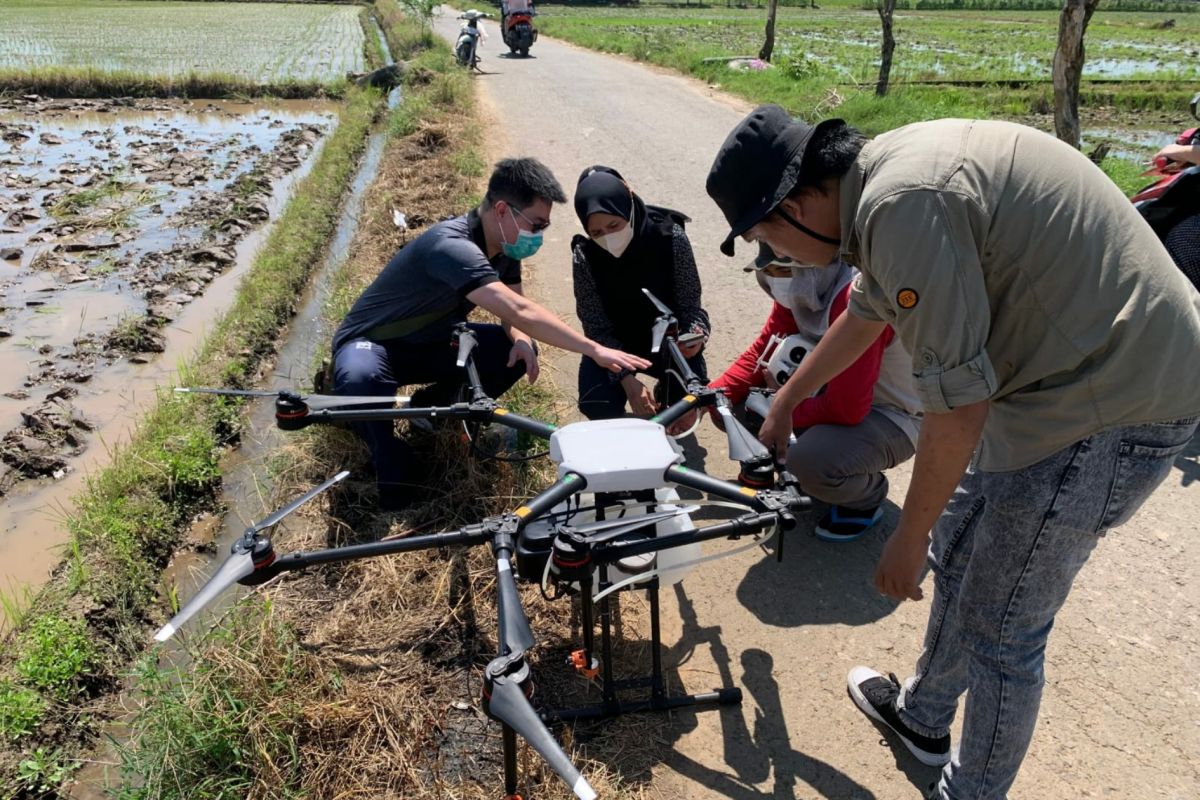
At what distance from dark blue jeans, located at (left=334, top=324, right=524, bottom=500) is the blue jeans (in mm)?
2474

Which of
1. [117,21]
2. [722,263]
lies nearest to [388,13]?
[117,21]

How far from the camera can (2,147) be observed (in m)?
12.3

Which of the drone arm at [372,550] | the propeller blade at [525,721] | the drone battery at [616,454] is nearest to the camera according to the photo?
the propeller blade at [525,721]

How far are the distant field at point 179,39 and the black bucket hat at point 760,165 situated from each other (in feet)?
58.7

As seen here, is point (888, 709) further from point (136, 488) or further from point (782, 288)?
point (136, 488)

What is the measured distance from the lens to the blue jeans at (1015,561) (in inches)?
67.2

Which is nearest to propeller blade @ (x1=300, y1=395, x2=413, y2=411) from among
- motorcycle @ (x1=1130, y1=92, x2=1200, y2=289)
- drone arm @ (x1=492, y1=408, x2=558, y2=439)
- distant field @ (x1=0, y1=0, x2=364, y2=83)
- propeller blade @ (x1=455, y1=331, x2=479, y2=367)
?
propeller blade @ (x1=455, y1=331, x2=479, y2=367)

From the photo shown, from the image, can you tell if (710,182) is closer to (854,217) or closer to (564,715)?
(854,217)

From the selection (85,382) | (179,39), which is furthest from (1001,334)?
(179,39)

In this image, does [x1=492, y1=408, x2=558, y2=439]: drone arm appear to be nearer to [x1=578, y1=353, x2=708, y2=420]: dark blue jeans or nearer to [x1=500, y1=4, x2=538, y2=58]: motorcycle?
Result: [x1=578, y1=353, x2=708, y2=420]: dark blue jeans

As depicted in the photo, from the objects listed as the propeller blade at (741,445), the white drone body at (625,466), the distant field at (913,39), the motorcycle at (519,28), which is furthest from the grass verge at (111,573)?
the motorcycle at (519,28)

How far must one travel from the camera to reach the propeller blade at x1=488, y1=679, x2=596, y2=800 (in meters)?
1.43

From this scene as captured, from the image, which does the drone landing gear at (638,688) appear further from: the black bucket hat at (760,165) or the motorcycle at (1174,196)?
the motorcycle at (1174,196)

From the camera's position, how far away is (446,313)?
3877 mm
